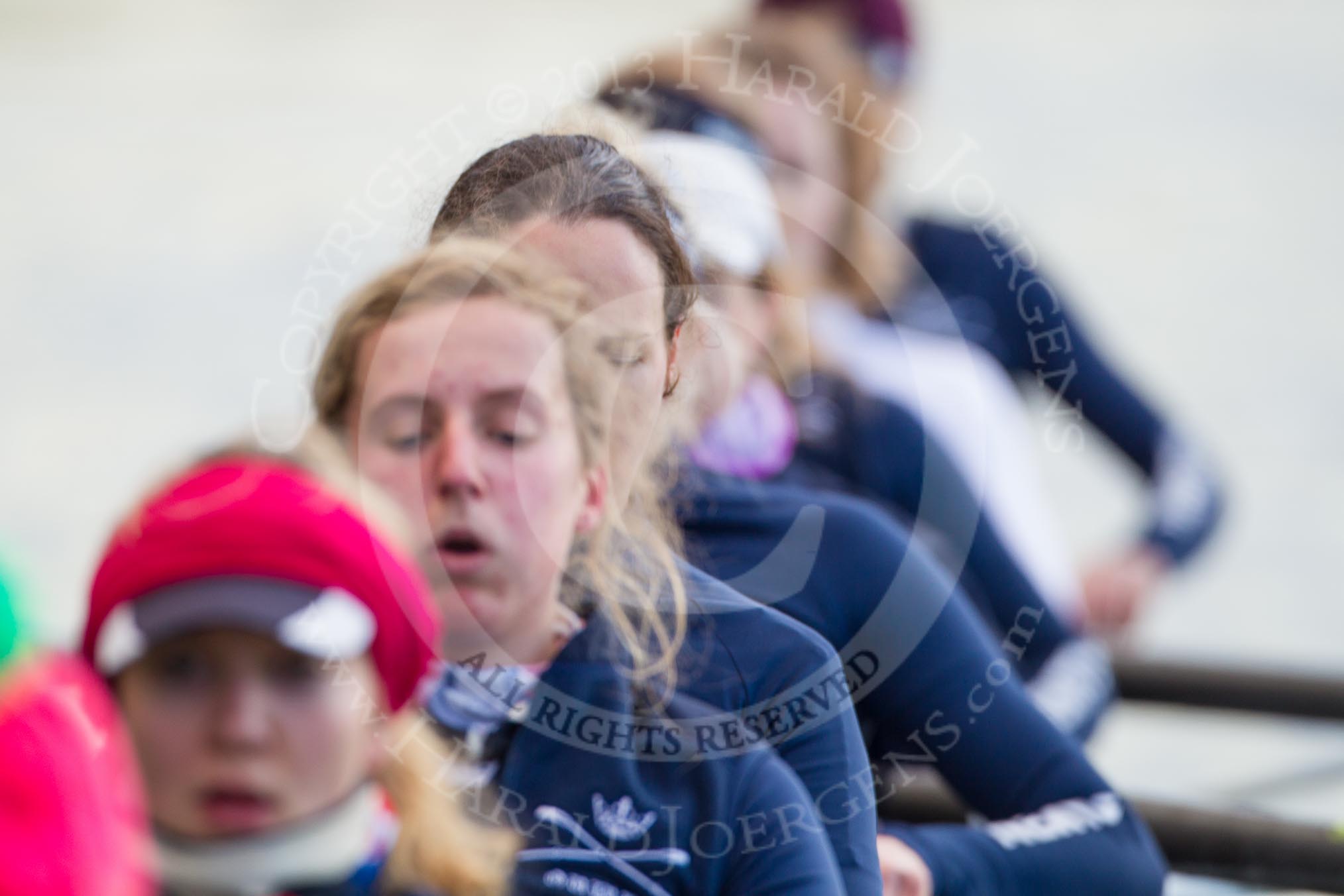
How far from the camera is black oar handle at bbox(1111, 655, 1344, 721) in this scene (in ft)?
3.38

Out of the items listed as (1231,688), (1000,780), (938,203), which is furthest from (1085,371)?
(1000,780)

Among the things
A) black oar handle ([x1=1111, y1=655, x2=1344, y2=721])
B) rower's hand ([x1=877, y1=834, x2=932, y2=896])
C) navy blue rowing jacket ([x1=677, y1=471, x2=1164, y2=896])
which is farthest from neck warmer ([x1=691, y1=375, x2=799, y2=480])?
black oar handle ([x1=1111, y1=655, x2=1344, y2=721])

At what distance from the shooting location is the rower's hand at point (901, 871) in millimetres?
465

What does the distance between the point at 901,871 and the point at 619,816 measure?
0.11m

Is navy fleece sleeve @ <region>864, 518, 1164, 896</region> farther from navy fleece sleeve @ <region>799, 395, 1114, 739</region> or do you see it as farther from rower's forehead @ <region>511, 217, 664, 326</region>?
rower's forehead @ <region>511, 217, 664, 326</region>

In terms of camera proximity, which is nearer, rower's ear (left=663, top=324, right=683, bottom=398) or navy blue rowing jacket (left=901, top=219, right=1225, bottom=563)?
rower's ear (left=663, top=324, right=683, bottom=398)

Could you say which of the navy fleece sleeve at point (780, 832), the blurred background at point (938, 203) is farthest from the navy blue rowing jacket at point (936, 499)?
the navy fleece sleeve at point (780, 832)

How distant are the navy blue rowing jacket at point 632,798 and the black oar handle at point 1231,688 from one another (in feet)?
2.32

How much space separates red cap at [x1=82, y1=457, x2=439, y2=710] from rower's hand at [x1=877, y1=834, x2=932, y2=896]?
0.15m

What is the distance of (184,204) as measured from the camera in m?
2.57

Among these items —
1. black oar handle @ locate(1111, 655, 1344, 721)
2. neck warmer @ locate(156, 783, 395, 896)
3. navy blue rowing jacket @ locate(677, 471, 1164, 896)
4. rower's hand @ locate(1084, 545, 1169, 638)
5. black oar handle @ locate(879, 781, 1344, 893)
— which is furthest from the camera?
rower's hand @ locate(1084, 545, 1169, 638)

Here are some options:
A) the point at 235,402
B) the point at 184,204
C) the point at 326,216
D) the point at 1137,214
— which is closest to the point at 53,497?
the point at 235,402

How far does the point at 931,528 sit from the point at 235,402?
1587 millimetres

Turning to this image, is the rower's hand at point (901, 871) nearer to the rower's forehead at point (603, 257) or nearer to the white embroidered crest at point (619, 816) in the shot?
the white embroidered crest at point (619, 816)
